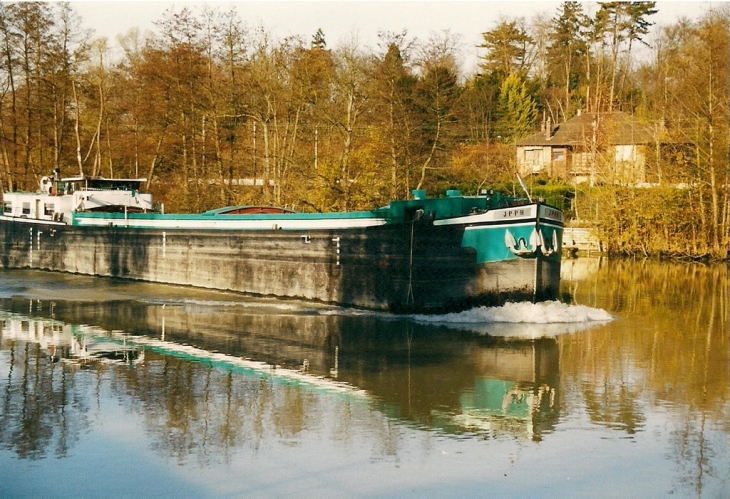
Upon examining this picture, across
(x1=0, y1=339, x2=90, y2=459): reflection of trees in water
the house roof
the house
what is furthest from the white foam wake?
the house roof

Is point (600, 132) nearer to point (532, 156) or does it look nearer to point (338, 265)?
point (532, 156)

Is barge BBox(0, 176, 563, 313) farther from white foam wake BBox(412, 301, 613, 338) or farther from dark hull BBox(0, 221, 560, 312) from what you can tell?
white foam wake BBox(412, 301, 613, 338)

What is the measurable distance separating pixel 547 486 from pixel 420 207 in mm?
12800

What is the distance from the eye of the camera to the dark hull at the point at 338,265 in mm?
21734

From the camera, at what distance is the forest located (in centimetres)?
3778

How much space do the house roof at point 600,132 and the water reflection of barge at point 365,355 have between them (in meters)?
27.4

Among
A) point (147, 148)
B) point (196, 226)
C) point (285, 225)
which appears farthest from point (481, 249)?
point (147, 148)

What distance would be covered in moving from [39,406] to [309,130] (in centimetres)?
3512

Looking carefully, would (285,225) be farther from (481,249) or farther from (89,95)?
(89,95)

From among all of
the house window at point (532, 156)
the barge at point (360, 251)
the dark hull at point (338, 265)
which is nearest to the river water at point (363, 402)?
the dark hull at point (338, 265)

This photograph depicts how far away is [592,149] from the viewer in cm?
4869

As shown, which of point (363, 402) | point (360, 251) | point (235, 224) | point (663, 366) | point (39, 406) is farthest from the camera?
point (235, 224)

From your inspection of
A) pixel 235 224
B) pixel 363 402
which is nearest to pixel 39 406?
pixel 363 402

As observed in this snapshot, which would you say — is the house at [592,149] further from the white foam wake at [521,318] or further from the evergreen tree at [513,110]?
the white foam wake at [521,318]
